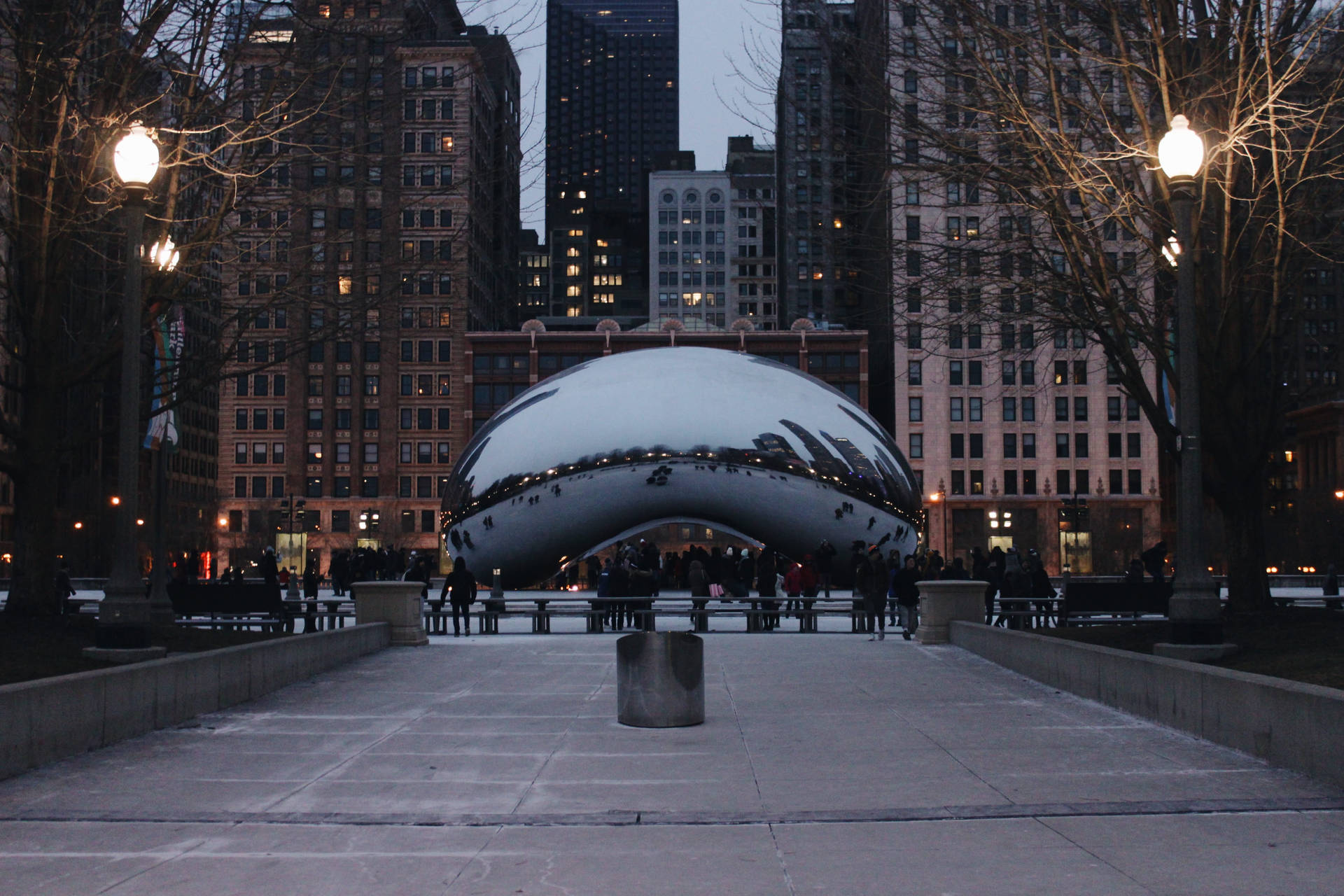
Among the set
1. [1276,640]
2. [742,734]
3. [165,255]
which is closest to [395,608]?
[165,255]

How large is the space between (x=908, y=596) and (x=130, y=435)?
15.1 meters

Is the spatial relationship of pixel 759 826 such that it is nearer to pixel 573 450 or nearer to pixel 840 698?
pixel 840 698

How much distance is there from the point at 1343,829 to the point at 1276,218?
456 inches

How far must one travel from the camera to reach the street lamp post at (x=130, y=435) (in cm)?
1259

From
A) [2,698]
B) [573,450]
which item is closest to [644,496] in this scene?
[573,450]

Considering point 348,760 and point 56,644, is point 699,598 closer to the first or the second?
point 56,644

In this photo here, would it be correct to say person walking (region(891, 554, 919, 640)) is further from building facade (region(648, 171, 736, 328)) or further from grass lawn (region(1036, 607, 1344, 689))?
building facade (region(648, 171, 736, 328))

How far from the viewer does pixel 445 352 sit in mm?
→ 107125

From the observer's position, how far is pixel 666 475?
36.4 metres

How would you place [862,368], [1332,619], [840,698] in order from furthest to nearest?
[862,368] < [1332,619] < [840,698]

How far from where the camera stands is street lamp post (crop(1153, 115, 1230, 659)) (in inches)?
501

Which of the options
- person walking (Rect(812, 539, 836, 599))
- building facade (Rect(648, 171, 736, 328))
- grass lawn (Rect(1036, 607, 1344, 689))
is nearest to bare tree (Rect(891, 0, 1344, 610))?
grass lawn (Rect(1036, 607, 1344, 689))

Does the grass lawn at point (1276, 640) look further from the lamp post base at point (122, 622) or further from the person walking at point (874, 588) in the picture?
the lamp post base at point (122, 622)

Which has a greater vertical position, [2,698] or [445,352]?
[445,352]
